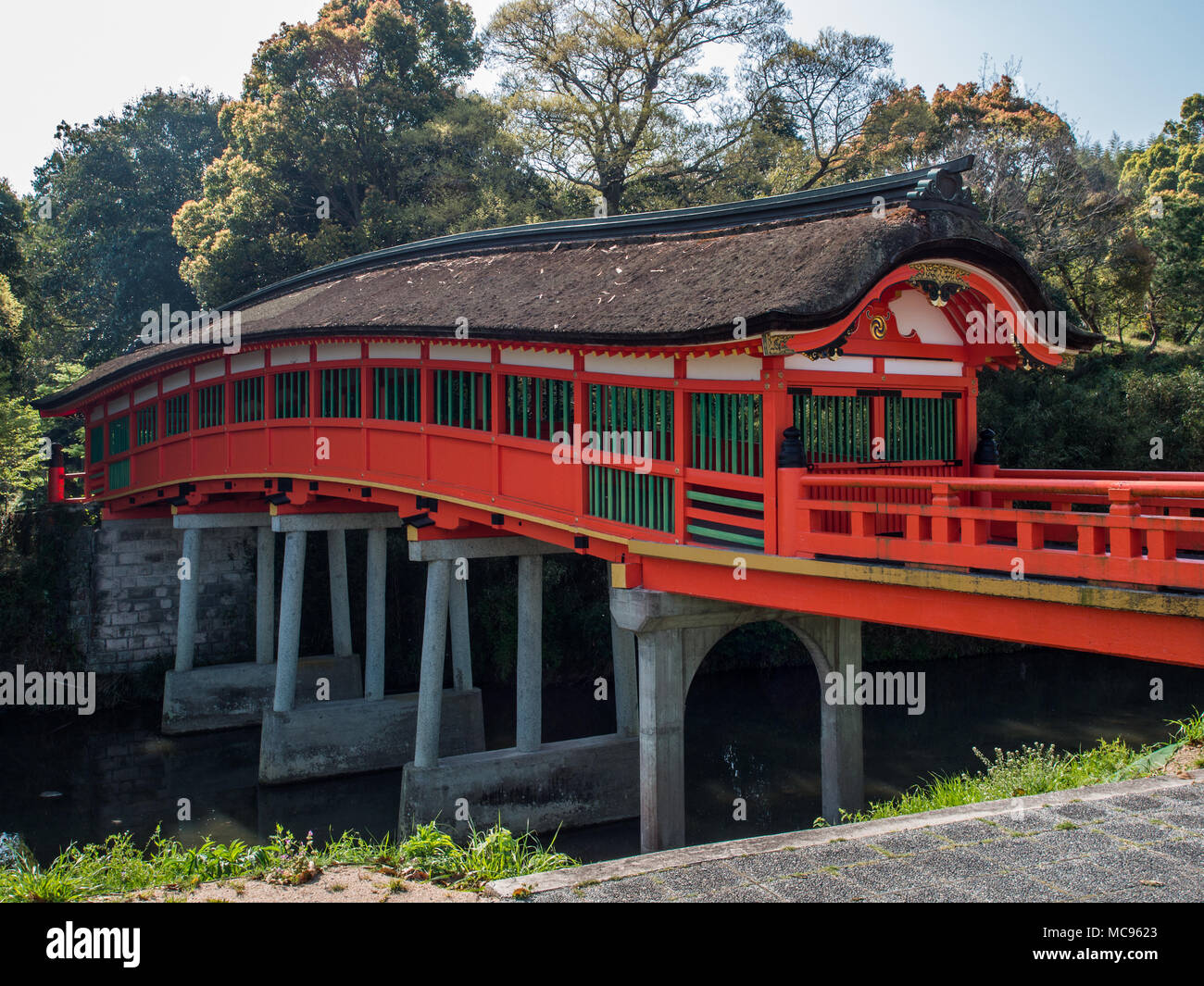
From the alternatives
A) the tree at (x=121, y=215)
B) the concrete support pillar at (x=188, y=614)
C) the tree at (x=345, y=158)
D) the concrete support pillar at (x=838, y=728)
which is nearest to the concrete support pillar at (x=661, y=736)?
the concrete support pillar at (x=838, y=728)

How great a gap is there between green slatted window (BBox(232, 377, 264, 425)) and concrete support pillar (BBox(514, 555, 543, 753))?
5412 mm

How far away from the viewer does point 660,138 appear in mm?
31359

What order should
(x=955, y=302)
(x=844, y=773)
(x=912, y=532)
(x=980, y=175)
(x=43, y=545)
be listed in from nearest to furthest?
(x=912, y=532) → (x=955, y=302) → (x=844, y=773) → (x=43, y=545) → (x=980, y=175)

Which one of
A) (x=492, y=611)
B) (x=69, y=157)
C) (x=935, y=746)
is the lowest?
(x=935, y=746)

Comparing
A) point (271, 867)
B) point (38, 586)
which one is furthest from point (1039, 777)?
point (38, 586)

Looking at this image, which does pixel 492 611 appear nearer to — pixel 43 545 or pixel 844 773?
pixel 43 545

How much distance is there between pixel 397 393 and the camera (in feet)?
49.7

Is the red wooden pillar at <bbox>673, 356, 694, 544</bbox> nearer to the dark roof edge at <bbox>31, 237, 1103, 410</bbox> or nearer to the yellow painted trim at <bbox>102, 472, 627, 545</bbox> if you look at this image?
the dark roof edge at <bbox>31, 237, 1103, 410</bbox>

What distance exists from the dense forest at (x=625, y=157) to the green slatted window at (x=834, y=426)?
1715 cm

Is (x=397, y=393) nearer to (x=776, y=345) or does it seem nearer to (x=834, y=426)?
(x=834, y=426)

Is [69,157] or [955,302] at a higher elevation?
[69,157]

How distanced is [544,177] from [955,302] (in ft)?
71.8

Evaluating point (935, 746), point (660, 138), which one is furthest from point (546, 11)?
point (935, 746)

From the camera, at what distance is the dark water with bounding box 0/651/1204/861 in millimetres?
16281
